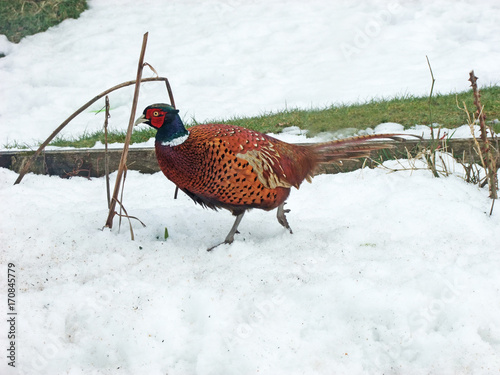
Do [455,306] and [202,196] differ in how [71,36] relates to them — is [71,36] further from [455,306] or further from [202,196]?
[455,306]

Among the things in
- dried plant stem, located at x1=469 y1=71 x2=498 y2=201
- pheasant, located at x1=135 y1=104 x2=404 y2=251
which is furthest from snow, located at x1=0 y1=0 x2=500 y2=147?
pheasant, located at x1=135 y1=104 x2=404 y2=251

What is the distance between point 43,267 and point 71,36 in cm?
641

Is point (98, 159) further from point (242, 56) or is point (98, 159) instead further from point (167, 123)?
point (242, 56)

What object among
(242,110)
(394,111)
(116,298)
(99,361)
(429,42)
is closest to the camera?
(99,361)

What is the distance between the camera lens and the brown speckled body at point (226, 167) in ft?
7.68

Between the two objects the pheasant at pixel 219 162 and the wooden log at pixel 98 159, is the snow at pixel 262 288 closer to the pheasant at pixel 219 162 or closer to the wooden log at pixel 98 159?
the pheasant at pixel 219 162

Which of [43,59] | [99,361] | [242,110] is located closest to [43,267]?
[99,361]

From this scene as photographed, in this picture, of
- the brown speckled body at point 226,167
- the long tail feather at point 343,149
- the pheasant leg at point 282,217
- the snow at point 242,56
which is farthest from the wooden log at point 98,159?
the snow at point 242,56

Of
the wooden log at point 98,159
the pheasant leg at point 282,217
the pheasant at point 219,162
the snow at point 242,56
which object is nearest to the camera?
the pheasant at point 219,162

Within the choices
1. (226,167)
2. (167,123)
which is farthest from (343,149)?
(167,123)

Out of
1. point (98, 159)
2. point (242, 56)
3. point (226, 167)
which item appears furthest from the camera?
point (242, 56)

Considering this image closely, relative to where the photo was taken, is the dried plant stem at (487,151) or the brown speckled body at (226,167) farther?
the dried plant stem at (487,151)

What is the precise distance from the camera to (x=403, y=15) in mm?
7859

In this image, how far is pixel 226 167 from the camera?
235 cm
